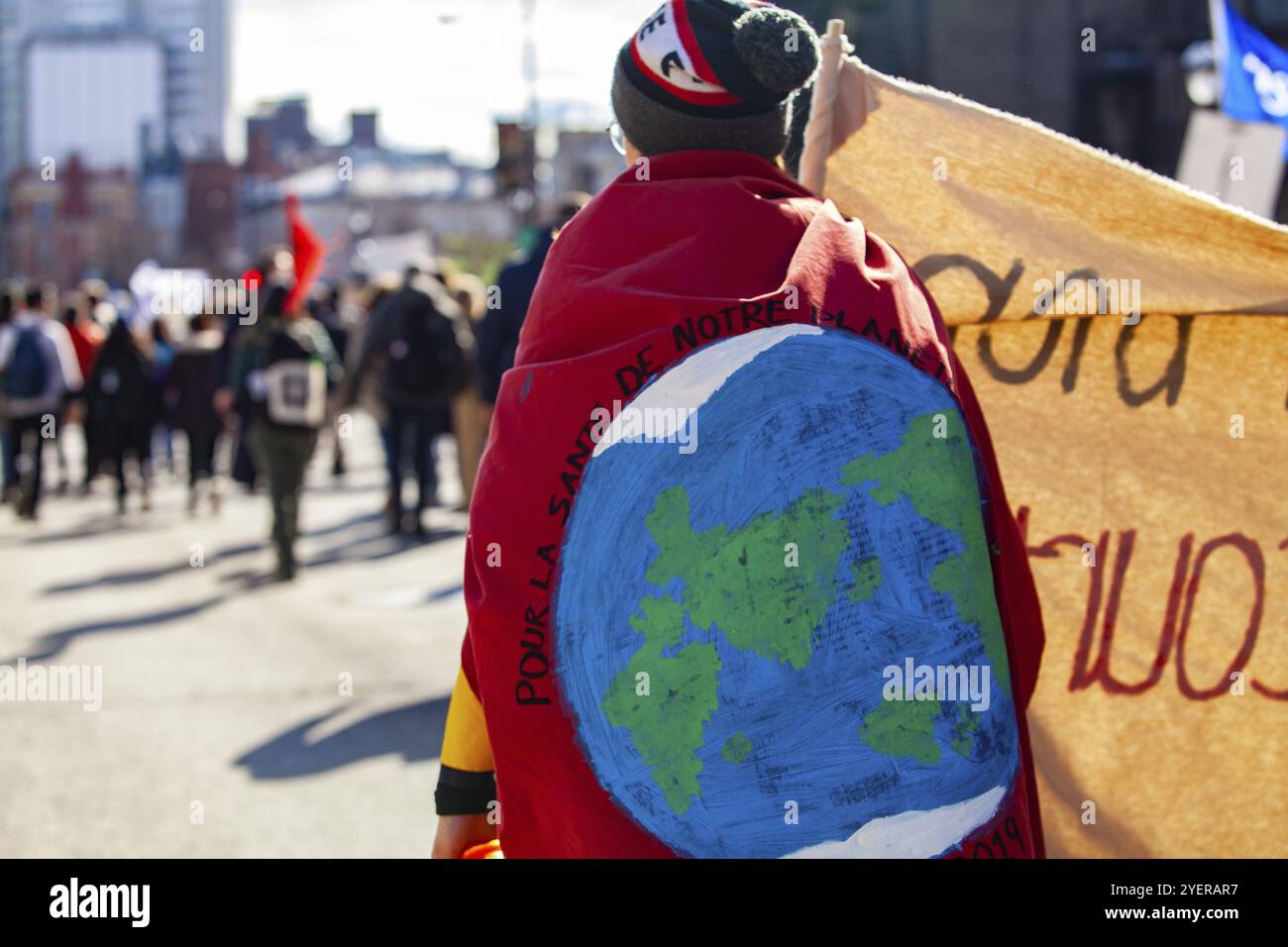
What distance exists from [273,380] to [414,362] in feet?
6.92

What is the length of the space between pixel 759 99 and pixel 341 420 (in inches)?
448

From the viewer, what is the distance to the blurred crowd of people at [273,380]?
1106 cm

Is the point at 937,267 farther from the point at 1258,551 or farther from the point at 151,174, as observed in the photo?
the point at 151,174

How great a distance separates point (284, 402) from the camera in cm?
1101

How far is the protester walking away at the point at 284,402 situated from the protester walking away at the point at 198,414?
516 cm

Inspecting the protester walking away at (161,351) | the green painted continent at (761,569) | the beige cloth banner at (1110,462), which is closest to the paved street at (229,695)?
the beige cloth banner at (1110,462)

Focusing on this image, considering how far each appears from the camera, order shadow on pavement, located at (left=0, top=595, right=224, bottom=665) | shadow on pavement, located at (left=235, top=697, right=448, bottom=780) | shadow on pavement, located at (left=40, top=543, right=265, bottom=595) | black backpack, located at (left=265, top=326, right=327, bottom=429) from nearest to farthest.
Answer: shadow on pavement, located at (left=235, top=697, right=448, bottom=780) < shadow on pavement, located at (left=0, top=595, right=224, bottom=665) < black backpack, located at (left=265, top=326, right=327, bottom=429) < shadow on pavement, located at (left=40, top=543, right=265, bottom=595)

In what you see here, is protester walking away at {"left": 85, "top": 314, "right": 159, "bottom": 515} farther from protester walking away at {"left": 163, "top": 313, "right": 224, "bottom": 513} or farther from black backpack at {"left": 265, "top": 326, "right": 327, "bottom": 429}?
black backpack at {"left": 265, "top": 326, "right": 327, "bottom": 429}

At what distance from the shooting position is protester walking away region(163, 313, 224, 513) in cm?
1655

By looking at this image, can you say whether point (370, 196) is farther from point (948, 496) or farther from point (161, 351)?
point (948, 496)

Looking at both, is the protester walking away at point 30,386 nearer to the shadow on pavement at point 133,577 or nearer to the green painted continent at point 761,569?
the shadow on pavement at point 133,577

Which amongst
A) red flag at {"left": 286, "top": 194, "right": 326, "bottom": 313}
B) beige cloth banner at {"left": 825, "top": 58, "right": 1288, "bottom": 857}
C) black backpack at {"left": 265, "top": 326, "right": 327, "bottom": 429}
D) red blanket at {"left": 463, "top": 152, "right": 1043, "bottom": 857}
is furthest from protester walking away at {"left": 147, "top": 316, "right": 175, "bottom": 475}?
red blanket at {"left": 463, "top": 152, "right": 1043, "bottom": 857}

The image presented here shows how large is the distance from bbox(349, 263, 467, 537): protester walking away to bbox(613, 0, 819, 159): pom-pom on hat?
413 inches

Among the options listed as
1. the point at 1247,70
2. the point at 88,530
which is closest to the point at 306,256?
the point at 88,530
